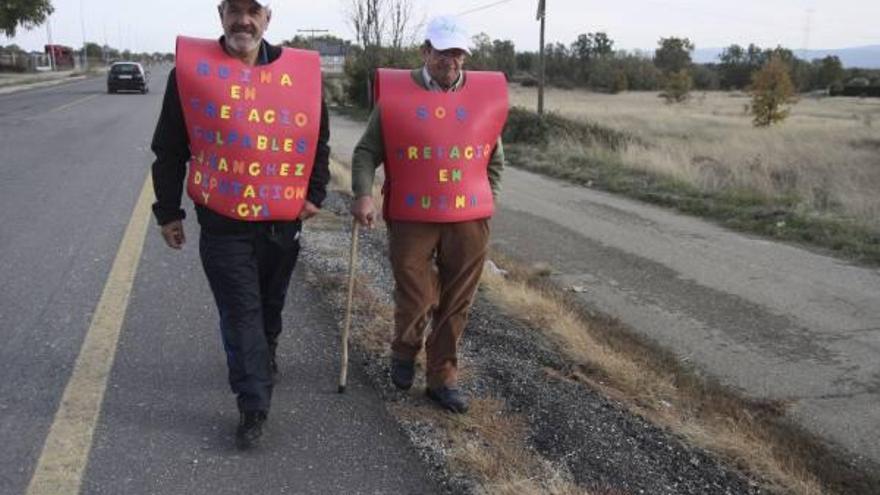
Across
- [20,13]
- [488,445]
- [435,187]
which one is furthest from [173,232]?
[20,13]

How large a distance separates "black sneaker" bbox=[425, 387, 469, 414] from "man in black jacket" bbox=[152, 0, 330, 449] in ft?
2.61

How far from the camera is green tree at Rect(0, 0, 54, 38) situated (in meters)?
50.6

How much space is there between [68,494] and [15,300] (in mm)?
2698

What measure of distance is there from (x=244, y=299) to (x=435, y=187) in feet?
3.17

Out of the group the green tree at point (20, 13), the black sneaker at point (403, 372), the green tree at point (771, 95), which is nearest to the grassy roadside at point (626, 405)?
the black sneaker at point (403, 372)

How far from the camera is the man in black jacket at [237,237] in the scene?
3270 mm

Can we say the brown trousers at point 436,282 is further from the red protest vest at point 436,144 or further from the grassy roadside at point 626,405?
the grassy roadside at point 626,405

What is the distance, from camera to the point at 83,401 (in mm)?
3646

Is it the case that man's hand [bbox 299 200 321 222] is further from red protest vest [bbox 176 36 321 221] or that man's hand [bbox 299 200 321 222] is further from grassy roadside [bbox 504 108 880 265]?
grassy roadside [bbox 504 108 880 265]

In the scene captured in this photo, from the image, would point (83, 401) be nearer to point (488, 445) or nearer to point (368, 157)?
point (368, 157)

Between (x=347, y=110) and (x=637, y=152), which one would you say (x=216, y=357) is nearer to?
(x=637, y=152)

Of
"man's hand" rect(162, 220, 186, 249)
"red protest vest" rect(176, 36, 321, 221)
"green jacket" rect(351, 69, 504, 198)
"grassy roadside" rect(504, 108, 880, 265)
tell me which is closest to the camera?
"red protest vest" rect(176, 36, 321, 221)

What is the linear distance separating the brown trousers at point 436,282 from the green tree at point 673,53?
324ft

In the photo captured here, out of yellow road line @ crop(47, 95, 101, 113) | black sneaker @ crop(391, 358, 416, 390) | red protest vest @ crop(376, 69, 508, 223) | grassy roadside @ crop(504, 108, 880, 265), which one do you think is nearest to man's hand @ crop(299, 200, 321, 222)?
red protest vest @ crop(376, 69, 508, 223)
